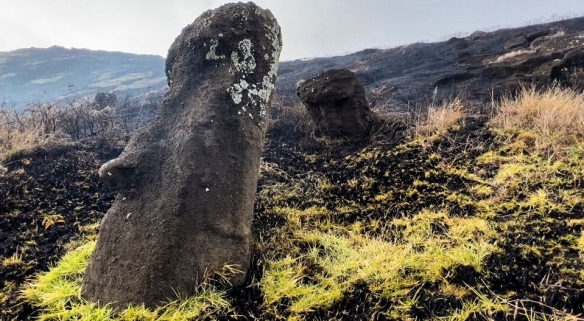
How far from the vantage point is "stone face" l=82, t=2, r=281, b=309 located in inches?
93.8

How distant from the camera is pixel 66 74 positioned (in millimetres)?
38031

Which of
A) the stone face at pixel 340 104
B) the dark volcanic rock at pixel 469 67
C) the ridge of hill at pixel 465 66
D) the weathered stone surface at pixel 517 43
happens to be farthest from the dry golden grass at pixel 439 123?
the weathered stone surface at pixel 517 43

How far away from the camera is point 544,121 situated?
169 inches

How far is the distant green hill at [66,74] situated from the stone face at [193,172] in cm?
2704

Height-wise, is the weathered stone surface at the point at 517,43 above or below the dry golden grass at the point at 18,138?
above

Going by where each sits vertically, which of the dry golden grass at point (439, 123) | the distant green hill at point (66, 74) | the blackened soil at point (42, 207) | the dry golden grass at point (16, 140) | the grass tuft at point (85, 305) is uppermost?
the distant green hill at point (66, 74)

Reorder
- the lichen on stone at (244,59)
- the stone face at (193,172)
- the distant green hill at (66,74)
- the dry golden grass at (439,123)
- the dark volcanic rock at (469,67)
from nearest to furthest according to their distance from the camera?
the stone face at (193,172)
the lichen on stone at (244,59)
the dry golden grass at (439,123)
the dark volcanic rock at (469,67)
the distant green hill at (66,74)

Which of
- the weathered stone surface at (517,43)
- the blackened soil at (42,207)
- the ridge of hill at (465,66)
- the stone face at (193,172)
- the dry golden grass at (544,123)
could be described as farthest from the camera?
the weathered stone surface at (517,43)

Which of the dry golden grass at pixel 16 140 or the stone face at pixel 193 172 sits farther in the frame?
the dry golden grass at pixel 16 140

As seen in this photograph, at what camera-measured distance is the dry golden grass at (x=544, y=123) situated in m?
3.95

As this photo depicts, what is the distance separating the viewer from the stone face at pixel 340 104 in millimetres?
5824

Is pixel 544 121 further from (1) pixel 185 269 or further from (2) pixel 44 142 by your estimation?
(2) pixel 44 142

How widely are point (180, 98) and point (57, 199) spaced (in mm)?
2456

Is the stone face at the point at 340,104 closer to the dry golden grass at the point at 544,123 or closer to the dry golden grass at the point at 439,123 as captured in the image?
the dry golden grass at the point at 439,123
